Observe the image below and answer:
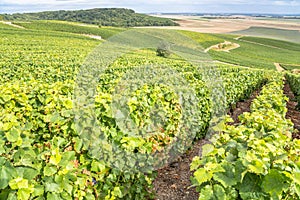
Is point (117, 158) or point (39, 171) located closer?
point (39, 171)

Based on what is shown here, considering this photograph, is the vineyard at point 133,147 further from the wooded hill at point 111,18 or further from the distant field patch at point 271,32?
the distant field patch at point 271,32

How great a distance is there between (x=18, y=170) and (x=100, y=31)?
7168 centimetres

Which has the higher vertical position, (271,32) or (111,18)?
(111,18)

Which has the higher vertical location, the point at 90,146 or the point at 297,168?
the point at 297,168

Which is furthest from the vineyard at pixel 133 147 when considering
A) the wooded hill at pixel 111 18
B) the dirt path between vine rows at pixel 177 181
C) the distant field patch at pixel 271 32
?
the distant field patch at pixel 271 32

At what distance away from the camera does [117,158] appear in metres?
4.32

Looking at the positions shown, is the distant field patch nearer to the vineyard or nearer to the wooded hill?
the wooded hill

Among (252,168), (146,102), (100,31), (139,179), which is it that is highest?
(252,168)

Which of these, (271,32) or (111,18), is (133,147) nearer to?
(111,18)

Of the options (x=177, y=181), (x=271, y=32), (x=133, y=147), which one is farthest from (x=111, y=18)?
(x=133, y=147)

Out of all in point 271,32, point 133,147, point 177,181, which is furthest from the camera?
point 271,32

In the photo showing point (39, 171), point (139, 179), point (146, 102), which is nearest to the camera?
point (39, 171)

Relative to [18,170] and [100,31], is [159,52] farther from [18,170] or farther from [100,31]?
[100,31]

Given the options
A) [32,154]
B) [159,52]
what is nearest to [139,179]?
[32,154]
